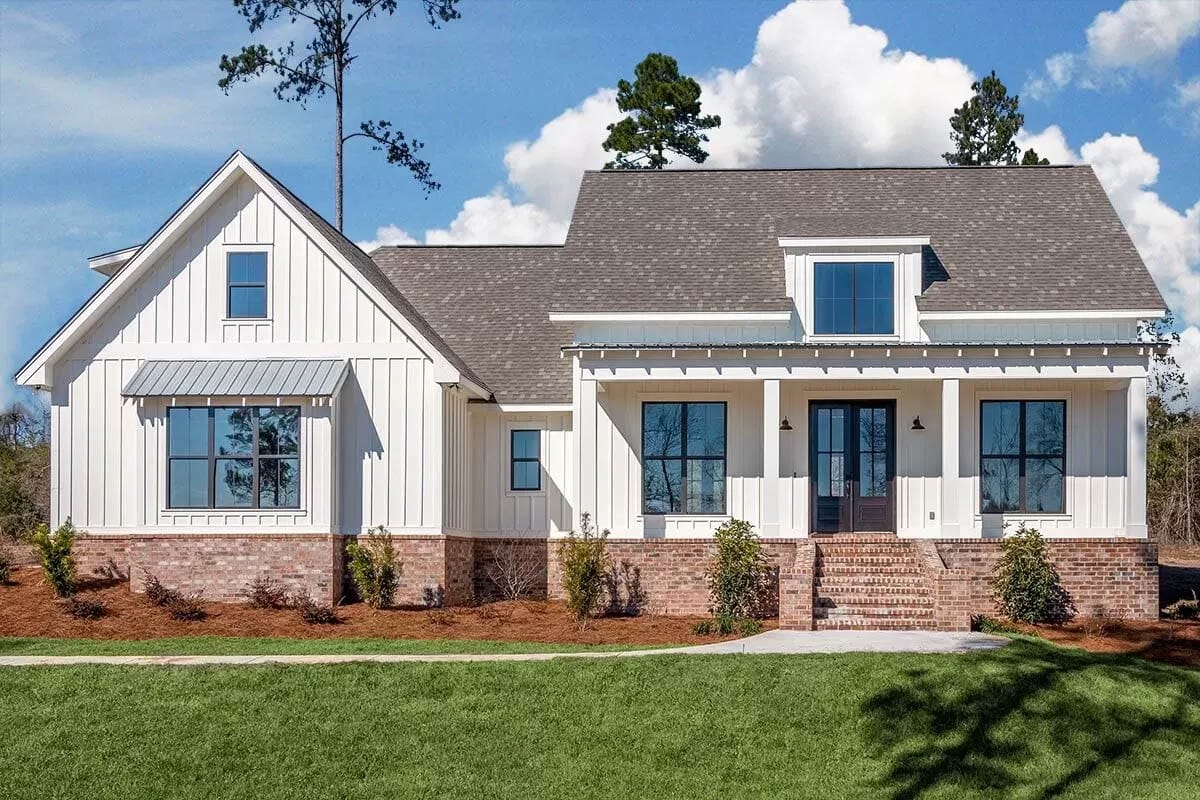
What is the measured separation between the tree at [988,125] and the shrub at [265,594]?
28.8 m

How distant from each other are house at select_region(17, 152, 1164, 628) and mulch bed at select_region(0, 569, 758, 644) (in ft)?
2.66

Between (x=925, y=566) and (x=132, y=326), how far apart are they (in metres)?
13.5

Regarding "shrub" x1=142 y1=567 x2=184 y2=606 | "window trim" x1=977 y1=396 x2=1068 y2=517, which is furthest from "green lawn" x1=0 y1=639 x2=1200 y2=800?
"window trim" x1=977 y1=396 x2=1068 y2=517

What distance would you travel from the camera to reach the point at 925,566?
20.9 metres

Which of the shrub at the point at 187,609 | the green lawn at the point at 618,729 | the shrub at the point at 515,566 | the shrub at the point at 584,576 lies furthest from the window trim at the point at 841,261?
the shrub at the point at 187,609

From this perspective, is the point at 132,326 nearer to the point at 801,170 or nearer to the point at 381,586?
the point at 381,586

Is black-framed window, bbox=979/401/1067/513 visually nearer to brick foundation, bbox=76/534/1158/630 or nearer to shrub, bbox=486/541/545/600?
brick foundation, bbox=76/534/1158/630

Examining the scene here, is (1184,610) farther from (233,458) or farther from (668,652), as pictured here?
(233,458)

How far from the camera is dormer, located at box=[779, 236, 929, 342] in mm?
23281

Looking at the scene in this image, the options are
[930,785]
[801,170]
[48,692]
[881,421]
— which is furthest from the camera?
[801,170]

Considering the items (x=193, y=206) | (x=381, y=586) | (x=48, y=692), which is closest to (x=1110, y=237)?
(x=381, y=586)

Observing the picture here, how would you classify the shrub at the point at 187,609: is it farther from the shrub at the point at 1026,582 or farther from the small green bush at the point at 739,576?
the shrub at the point at 1026,582

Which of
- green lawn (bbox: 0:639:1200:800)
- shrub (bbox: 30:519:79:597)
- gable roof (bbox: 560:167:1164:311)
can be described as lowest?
green lawn (bbox: 0:639:1200:800)

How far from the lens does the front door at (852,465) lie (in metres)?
23.8
